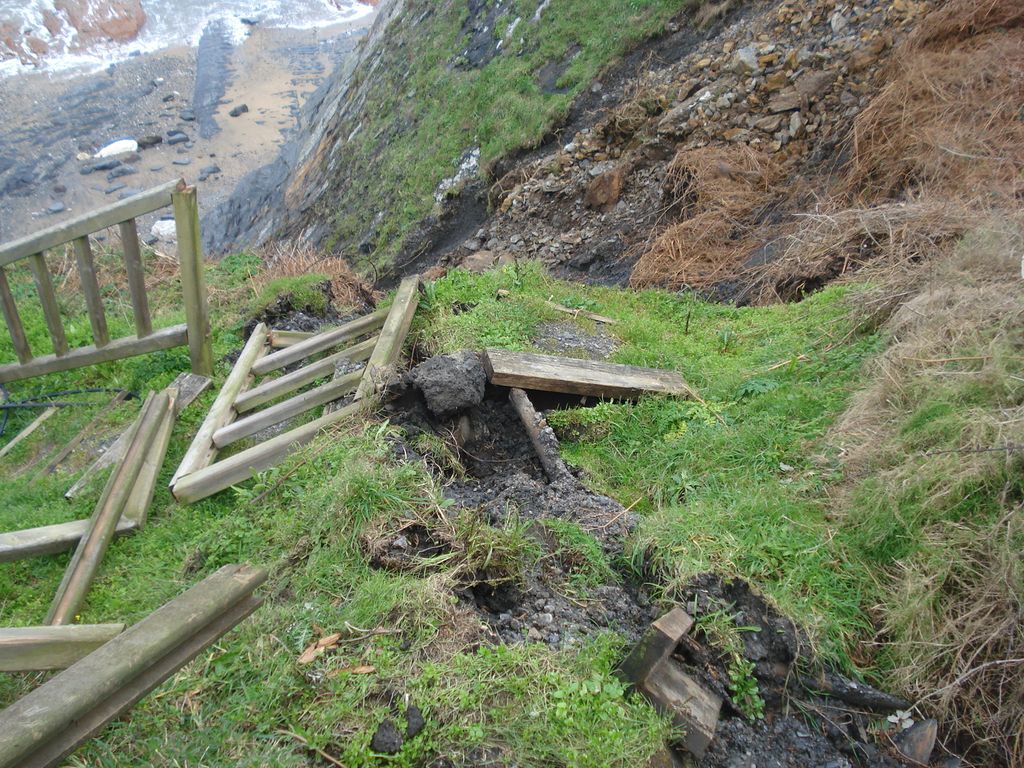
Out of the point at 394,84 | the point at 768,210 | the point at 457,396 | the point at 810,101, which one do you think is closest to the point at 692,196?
the point at 768,210

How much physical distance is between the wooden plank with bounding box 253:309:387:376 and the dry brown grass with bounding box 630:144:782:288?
3.21 m

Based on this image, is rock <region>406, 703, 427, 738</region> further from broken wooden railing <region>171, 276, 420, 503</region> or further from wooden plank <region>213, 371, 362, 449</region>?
wooden plank <region>213, 371, 362, 449</region>

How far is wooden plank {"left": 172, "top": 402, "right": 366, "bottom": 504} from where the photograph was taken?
3781 millimetres

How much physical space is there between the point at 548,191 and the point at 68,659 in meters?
8.10

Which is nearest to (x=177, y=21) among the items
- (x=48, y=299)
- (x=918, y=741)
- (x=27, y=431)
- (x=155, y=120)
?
(x=155, y=120)

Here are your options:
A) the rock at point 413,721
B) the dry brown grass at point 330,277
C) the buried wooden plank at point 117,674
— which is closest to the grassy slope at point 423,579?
the rock at point 413,721

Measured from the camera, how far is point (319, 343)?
16.6 feet

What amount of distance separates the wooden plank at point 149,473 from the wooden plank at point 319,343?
66cm

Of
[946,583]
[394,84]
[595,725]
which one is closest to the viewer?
[595,725]

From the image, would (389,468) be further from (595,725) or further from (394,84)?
(394,84)

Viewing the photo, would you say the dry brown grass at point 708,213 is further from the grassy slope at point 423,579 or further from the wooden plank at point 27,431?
the wooden plank at point 27,431

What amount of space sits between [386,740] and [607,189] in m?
7.70

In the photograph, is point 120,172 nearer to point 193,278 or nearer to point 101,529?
point 193,278

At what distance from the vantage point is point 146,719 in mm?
2330
